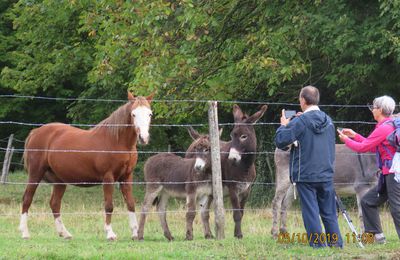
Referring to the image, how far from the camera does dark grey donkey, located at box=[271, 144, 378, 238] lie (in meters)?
13.2

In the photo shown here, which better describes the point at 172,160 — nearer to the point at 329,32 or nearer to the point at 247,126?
the point at 247,126

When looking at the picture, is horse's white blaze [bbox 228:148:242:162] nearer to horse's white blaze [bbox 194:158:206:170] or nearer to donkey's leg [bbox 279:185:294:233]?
horse's white blaze [bbox 194:158:206:170]

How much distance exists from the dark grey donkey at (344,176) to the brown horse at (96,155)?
2.67 metres

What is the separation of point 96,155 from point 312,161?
3898mm

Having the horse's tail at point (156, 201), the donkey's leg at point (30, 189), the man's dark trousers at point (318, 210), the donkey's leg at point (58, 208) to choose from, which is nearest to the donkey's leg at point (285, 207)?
the horse's tail at point (156, 201)

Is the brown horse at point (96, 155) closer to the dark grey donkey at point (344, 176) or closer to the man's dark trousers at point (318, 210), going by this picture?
the dark grey donkey at point (344, 176)

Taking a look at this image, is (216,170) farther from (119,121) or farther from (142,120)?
(119,121)

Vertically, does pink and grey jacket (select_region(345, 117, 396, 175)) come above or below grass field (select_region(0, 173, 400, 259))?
above

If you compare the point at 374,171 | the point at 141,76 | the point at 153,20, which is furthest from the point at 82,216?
the point at 374,171

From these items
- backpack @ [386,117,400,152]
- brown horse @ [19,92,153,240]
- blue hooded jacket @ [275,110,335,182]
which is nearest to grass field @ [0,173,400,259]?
brown horse @ [19,92,153,240]

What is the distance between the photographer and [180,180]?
12953mm

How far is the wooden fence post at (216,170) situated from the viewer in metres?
11.6

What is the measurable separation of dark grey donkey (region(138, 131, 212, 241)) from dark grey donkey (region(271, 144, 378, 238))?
1376mm

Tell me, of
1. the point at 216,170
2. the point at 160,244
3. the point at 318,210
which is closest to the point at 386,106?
the point at 318,210
